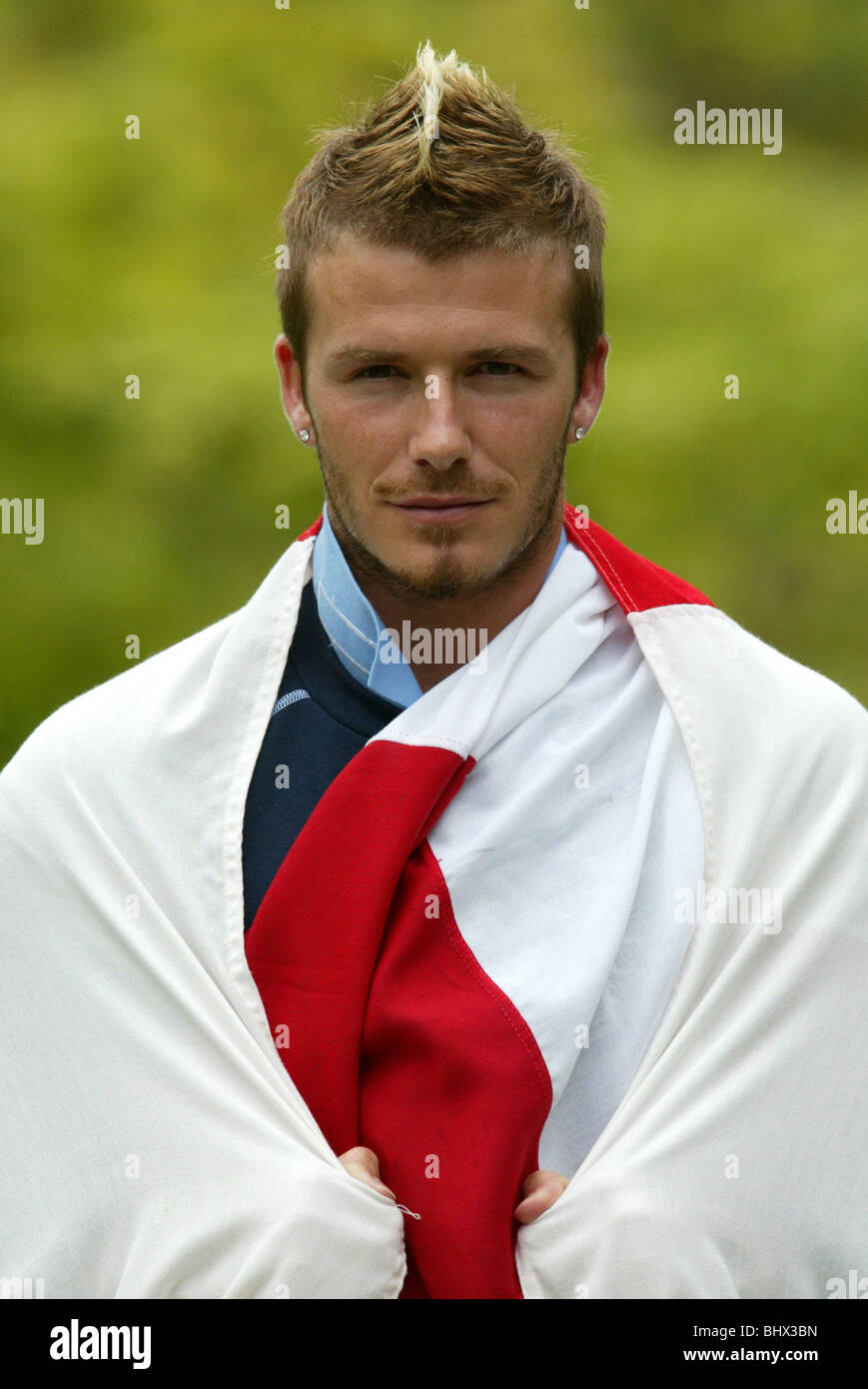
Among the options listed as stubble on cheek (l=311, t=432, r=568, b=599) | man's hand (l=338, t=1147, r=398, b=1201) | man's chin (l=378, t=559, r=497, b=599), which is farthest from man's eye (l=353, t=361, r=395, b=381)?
man's hand (l=338, t=1147, r=398, b=1201)

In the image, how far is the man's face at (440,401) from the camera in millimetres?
1805

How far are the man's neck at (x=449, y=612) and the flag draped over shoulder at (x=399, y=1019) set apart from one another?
3 cm

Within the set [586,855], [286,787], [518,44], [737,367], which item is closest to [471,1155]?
[586,855]

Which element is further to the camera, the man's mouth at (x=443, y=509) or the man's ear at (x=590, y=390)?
the man's ear at (x=590, y=390)

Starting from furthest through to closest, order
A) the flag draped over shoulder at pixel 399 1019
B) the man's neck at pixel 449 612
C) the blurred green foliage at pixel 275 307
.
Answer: the blurred green foliage at pixel 275 307 → the man's neck at pixel 449 612 → the flag draped over shoulder at pixel 399 1019

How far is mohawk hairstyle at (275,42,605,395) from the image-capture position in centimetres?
182

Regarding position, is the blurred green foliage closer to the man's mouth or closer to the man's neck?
the man's neck

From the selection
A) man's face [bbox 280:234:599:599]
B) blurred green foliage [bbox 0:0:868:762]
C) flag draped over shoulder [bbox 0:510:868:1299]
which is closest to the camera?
flag draped over shoulder [bbox 0:510:868:1299]

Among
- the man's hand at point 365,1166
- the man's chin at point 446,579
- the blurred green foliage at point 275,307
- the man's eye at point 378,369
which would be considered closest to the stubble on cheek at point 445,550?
the man's chin at point 446,579

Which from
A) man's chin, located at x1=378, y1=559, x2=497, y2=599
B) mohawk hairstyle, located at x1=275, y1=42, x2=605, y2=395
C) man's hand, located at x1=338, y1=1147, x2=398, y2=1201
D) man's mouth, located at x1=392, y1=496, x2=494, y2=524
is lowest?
man's hand, located at x1=338, y1=1147, x2=398, y2=1201

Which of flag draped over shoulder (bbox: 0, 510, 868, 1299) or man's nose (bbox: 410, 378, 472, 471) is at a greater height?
man's nose (bbox: 410, 378, 472, 471)

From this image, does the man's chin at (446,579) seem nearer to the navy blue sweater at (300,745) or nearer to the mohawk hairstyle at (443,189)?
the navy blue sweater at (300,745)

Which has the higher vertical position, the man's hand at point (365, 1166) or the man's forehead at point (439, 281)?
the man's forehead at point (439, 281)
